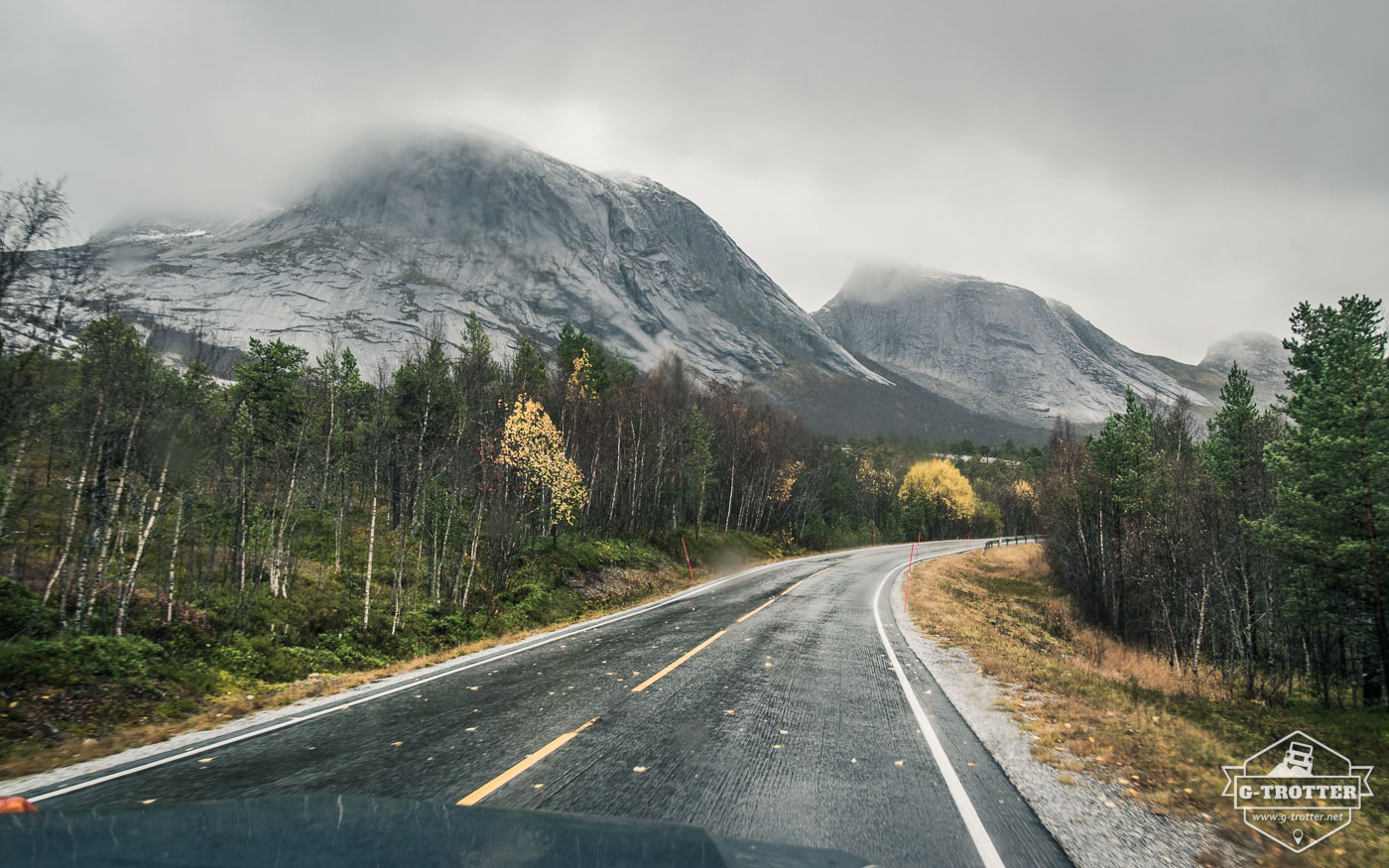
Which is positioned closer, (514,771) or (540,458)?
(514,771)

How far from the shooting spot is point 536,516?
2789 centimetres

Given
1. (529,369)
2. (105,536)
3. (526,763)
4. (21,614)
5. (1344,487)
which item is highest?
(529,369)

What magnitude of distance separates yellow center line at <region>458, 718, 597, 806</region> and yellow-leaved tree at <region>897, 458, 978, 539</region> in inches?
2938

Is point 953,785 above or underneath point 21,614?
above

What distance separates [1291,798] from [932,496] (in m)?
73.1

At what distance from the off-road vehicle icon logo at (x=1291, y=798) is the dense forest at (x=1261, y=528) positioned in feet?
44.4

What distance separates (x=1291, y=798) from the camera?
529cm

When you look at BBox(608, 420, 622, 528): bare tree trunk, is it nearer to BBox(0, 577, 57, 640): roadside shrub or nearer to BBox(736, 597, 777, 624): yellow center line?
BBox(736, 597, 777, 624): yellow center line

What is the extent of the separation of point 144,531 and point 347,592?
25.6 ft

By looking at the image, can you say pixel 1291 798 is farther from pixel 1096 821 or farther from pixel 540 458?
pixel 540 458

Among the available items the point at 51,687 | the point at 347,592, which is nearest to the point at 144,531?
the point at 51,687

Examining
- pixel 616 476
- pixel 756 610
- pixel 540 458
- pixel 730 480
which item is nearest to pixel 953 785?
pixel 756 610

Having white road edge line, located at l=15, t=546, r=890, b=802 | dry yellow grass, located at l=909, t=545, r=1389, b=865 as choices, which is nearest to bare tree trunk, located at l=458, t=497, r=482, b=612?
white road edge line, located at l=15, t=546, r=890, b=802

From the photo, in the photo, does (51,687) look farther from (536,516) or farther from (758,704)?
(536,516)
